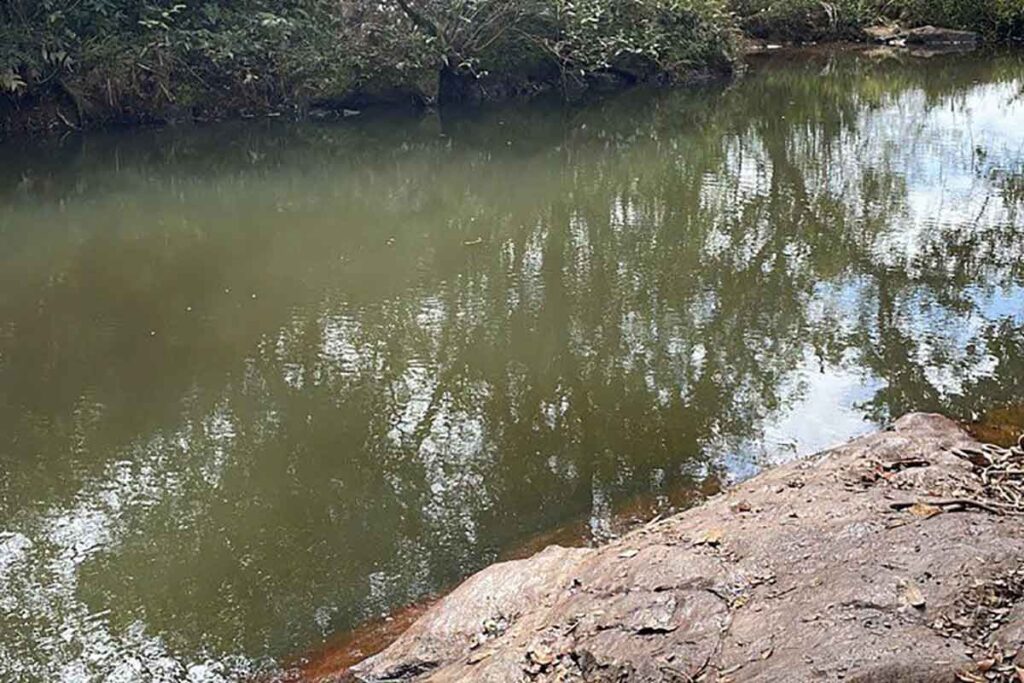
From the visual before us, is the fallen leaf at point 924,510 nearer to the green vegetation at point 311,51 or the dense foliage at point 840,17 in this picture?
the green vegetation at point 311,51

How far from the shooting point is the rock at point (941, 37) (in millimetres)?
22859

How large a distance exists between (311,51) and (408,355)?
9.92 metres

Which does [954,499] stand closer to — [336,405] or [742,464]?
[742,464]

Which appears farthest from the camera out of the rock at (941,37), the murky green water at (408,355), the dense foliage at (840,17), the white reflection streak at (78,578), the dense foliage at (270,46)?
the dense foliage at (840,17)

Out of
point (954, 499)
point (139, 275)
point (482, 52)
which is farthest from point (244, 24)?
point (954, 499)

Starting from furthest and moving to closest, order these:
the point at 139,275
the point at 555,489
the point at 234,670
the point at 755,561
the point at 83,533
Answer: the point at 139,275
the point at 555,489
the point at 83,533
the point at 234,670
the point at 755,561

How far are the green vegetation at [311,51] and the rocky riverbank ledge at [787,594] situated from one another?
12.1 m

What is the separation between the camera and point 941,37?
902 inches

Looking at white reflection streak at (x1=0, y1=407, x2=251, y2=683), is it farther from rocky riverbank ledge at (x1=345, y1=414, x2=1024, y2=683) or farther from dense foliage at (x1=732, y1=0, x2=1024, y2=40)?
dense foliage at (x1=732, y1=0, x2=1024, y2=40)

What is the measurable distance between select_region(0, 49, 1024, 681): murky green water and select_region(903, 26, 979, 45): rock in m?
12.1

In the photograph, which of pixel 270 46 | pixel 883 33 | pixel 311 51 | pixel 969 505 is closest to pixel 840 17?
pixel 883 33

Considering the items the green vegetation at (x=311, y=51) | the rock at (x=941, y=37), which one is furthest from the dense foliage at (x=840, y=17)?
the green vegetation at (x=311, y=51)

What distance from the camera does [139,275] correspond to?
8.18 metres

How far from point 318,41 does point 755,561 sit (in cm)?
1378
